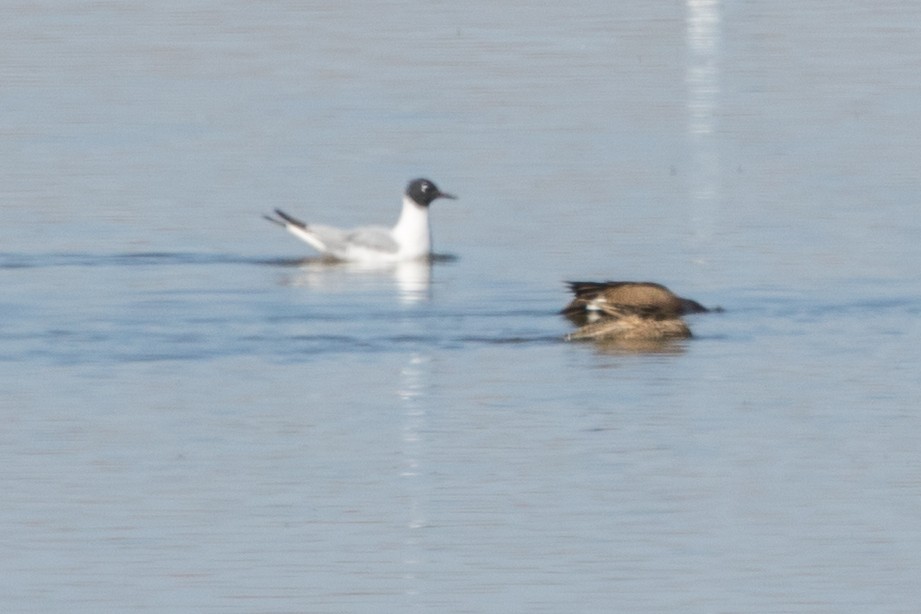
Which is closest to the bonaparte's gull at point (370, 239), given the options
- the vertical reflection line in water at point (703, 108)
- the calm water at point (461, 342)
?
the calm water at point (461, 342)

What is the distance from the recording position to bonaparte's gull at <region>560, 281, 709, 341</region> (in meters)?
16.3

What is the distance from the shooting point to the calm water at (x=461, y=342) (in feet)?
34.7

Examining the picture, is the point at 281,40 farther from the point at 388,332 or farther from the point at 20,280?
the point at 388,332

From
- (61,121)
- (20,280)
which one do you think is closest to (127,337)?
(20,280)

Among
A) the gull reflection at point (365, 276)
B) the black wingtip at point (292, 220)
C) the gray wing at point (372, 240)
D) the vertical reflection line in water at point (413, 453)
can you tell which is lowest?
the vertical reflection line in water at point (413, 453)

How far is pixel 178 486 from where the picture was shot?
1178cm

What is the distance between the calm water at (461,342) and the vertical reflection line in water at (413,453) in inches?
1.3

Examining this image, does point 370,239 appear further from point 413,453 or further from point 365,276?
point 413,453

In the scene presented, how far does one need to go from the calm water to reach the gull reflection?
0.31ft

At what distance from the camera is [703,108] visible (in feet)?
96.4

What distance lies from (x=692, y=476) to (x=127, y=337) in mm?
5141

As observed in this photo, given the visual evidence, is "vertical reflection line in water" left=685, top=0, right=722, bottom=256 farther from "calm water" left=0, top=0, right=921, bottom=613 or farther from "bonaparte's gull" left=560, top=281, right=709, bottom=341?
"bonaparte's gull" left=560, top=281, right=709, bottom=341

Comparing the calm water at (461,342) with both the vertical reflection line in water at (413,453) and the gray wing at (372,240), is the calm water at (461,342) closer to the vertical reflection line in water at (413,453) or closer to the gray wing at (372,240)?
the vertical reflection line in water at (413,453)

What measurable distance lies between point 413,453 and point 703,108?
17338mm
